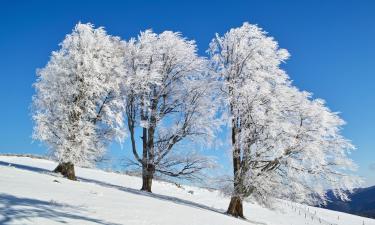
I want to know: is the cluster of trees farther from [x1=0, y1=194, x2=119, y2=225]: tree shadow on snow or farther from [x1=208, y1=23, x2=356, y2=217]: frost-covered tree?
[x1=0, y1=194, x2=119, y2=225]: tree shadow on snow

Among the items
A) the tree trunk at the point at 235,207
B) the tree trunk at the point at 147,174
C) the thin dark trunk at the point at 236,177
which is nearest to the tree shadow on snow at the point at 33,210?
the thin dark trunk at the point at 236,177

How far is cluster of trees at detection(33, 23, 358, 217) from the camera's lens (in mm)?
20953

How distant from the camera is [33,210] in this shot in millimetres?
9062

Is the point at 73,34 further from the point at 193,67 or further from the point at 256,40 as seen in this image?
the point at 256,40

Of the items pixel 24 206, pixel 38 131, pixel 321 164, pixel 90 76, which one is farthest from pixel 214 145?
pixel 24 206

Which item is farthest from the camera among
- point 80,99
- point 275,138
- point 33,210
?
point 80,99

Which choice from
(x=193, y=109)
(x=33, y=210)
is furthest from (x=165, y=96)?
(x=33, y=210)

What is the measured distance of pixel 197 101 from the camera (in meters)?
25.2

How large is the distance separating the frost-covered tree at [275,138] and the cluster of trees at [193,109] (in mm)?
55

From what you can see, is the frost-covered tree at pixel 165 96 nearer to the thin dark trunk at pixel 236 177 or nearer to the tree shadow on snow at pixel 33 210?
the thin dark trunk at pixel 236 177

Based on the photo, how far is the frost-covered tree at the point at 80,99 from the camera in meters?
23.0

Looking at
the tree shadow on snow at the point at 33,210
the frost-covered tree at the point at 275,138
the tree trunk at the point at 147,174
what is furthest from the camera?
the tree trunk at the point at 147,174

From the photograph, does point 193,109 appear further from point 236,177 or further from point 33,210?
point 33,210

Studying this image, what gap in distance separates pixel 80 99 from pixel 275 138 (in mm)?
11829
